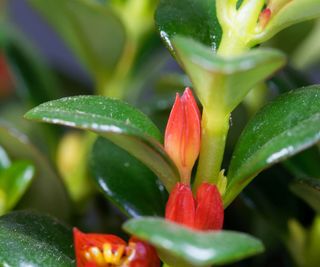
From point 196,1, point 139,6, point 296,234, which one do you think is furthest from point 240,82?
point 139,6

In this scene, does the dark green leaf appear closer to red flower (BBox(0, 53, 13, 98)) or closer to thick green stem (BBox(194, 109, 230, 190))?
thick green stem (BBox(194, 109, 230, 190))

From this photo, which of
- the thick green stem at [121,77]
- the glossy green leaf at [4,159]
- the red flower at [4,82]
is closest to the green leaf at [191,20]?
the glossy green leaf at [4,159]

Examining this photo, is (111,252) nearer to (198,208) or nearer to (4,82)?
Answer: (198,208)

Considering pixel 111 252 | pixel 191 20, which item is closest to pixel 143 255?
pixel 111 252

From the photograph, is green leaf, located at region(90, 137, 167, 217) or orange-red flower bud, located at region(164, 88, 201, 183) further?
green leaf, located at region(90, 137, 167, 217)

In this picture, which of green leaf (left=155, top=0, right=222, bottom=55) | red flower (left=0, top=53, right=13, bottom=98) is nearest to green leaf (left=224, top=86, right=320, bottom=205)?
green leaf (left=155, top=0, right=222, bottom=55)

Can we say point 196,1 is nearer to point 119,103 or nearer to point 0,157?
point 119,103
